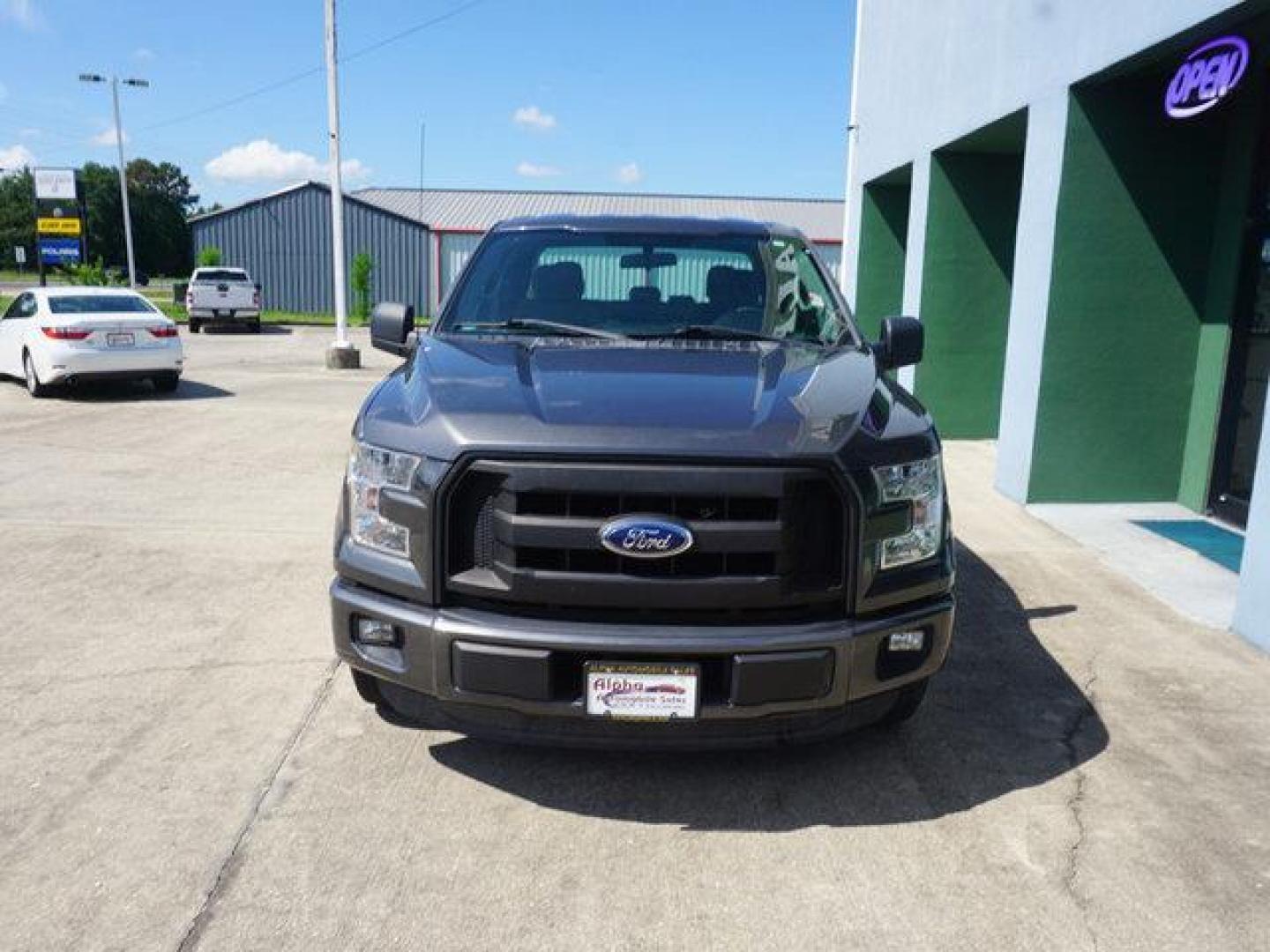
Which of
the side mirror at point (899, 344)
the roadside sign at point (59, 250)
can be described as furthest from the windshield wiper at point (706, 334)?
the roadside sign at point (59, 250)

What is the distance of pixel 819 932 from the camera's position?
2.68 metres

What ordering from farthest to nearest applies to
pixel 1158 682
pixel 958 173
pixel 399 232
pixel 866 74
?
pixel 399 232 → pixel 866 74 → pixel 958 173 → pixel 1158 682

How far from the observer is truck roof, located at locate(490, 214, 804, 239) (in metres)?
4.81

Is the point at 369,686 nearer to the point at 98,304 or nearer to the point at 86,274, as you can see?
the point at 98,304

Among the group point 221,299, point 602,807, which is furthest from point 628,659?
point 221,299

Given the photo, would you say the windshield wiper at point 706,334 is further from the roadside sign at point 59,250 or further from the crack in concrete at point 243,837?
the roadside sign at point 59,250

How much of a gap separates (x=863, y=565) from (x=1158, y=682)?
7.36 ft

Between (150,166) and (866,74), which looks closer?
(866,74)

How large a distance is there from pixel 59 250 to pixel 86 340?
23675mm

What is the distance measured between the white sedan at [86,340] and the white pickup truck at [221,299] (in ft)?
50.0

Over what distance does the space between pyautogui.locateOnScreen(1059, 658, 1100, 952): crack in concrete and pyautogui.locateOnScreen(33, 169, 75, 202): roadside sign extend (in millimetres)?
36067

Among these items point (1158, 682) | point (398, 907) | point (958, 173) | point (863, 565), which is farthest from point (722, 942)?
point (958, 173)

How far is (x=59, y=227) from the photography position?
1294 inches

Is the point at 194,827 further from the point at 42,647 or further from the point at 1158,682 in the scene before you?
the point at 1158,682
